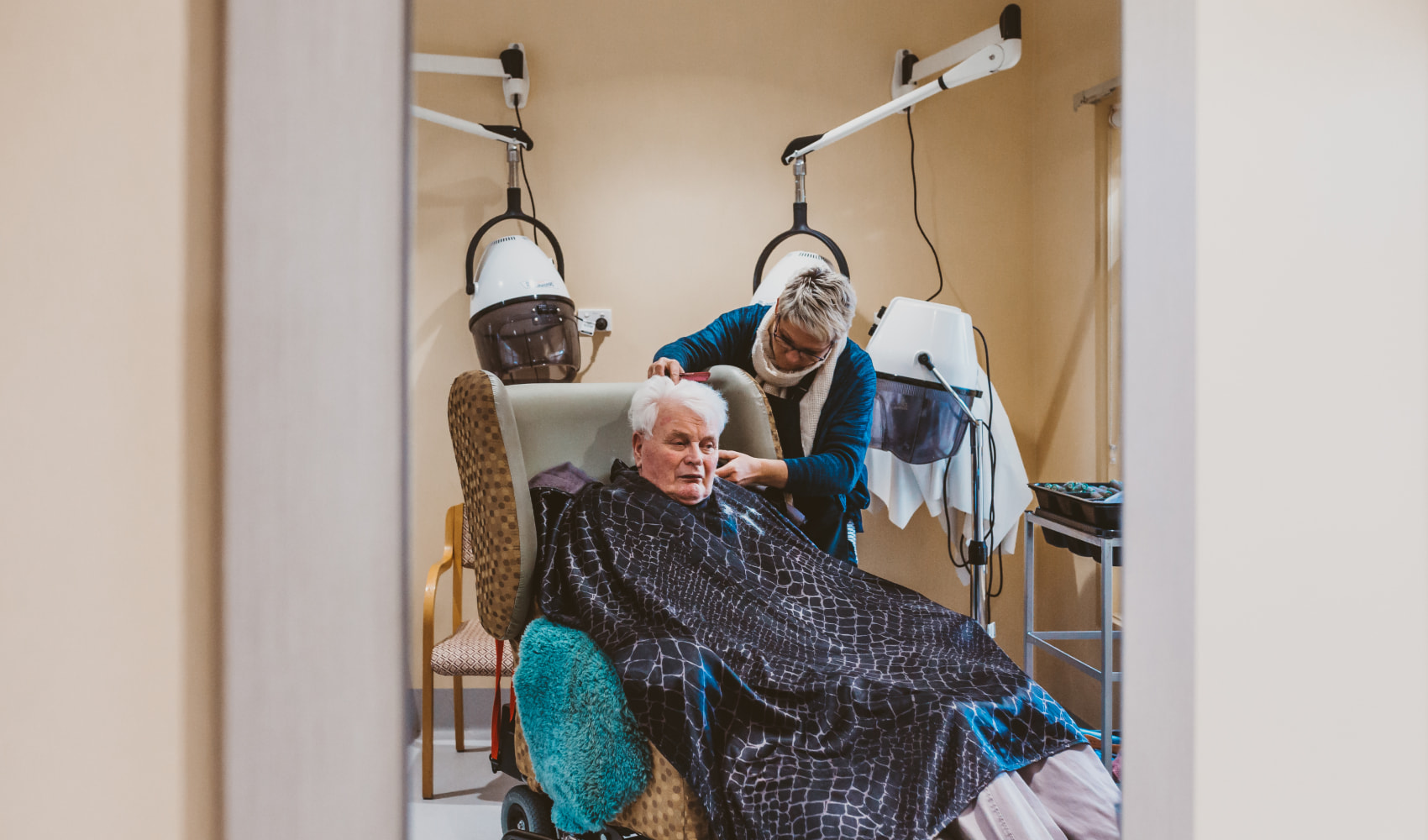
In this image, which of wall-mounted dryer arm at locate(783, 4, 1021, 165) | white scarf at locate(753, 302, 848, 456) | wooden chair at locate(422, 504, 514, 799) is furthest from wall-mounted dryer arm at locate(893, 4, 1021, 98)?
wooden chair at locate(422, 504, 514, 799)

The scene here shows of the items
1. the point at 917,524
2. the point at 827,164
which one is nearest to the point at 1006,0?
the point at 827,164

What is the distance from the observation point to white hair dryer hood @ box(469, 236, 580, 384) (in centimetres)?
157

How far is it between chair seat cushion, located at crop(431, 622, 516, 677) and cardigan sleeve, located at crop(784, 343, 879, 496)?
2.40 ft

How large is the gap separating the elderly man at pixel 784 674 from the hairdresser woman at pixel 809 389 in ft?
0.39

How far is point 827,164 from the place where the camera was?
1.93 m

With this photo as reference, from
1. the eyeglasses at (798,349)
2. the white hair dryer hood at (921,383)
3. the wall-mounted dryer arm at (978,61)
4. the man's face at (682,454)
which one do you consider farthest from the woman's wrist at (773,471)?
the wall-mounted dryer arm at (978,61)

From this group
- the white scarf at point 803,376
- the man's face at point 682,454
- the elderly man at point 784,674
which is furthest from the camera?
the white scarf at point 803,376

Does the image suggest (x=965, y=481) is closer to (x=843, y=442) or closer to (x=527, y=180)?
(x=843, y=442)

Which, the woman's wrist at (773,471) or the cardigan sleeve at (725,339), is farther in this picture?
the cardigan sleeve at (725,339)

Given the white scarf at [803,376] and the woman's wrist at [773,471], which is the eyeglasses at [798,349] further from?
the woman's wrist at [773,471]

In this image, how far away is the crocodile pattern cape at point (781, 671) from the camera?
0.86 m

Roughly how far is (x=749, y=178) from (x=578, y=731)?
145 cm

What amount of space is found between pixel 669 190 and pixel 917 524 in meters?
1.12

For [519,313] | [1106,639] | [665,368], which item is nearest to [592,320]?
[519,313]
